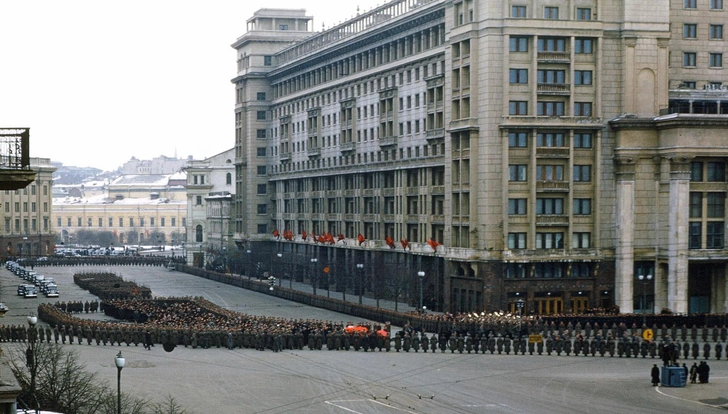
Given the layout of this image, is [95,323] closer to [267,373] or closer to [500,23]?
[267,373]

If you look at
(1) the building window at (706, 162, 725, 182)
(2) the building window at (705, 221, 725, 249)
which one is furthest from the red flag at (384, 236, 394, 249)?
(1) the building window at (706, 162, 725, 182)

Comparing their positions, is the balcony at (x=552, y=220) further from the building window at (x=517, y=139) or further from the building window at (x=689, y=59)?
the building window at (x=689, y=59)

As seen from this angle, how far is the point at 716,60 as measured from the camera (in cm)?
9075

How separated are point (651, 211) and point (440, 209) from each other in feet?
55.1

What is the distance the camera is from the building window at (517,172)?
83.6 meters

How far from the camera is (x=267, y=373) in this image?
Answer: 57.8 meters

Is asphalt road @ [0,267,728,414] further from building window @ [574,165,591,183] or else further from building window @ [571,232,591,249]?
building window @ [574,165,591,183]

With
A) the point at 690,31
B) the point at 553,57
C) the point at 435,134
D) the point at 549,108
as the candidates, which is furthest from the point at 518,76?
A: the point at 690,31

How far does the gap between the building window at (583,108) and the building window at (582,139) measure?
1.36 metres

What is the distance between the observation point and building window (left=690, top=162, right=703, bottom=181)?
8431 cm

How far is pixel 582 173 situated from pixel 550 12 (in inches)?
437

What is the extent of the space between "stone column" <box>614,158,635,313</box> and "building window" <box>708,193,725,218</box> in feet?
17.5

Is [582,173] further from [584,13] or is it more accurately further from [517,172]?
[584,13]

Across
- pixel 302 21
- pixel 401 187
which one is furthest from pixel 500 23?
pixel 302 21
